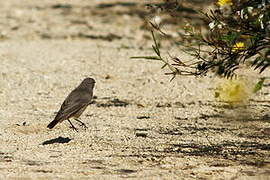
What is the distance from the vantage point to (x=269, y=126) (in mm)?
6465

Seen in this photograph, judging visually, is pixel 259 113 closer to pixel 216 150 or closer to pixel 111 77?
pixel 216 150

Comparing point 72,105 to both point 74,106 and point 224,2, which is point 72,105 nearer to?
point 74,106

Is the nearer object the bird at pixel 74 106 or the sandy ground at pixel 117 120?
the sandy ground at pixel 117 120

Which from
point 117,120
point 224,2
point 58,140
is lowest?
point 58,140

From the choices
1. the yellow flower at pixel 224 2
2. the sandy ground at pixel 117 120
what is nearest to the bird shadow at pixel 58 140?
the sandy ground at pixel 117 120

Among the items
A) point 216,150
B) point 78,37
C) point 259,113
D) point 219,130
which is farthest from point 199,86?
point 78,37

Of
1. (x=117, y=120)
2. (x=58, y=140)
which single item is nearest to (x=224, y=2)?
(x=58, y=140)

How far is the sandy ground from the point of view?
5.14m

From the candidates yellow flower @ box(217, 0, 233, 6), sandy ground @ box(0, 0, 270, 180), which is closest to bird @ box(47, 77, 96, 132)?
sandy ground @ box(0, 0, 270, 180)

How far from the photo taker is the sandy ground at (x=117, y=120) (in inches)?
202

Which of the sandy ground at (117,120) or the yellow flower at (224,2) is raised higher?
the yellow flower at (224,2)

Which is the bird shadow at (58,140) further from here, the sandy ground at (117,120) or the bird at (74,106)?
the bird at (74,106)

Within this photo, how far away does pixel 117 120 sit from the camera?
7012 millimetres

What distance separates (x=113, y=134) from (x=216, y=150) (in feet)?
3.48
